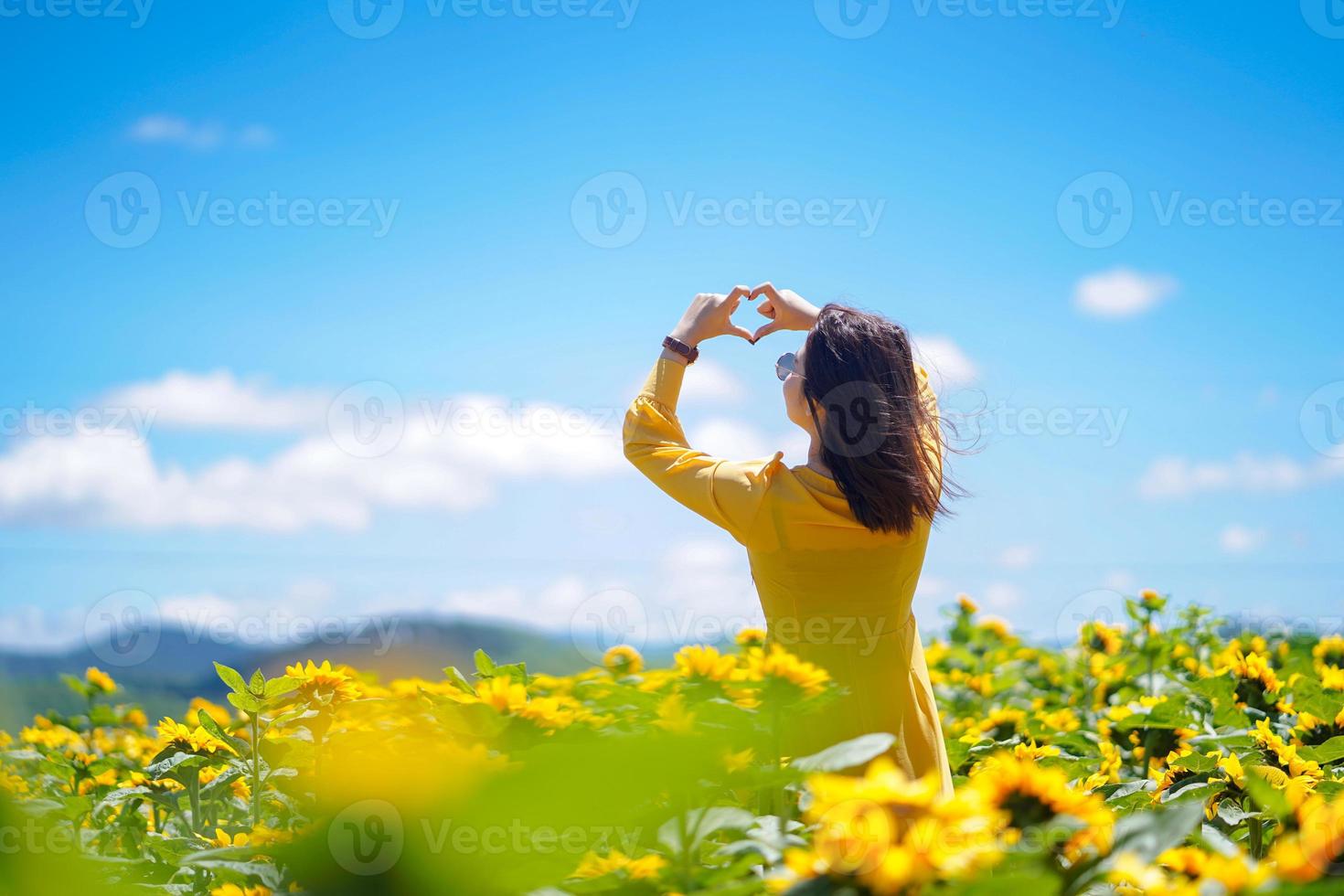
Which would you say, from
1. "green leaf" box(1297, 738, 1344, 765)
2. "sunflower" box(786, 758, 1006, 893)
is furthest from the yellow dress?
"sunflower" box(786, 758, 1006, 893)

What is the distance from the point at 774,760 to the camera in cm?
130

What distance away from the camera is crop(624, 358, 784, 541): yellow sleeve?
2377 millimetres

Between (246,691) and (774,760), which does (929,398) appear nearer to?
(774,760)

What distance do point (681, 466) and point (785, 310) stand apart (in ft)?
2.32

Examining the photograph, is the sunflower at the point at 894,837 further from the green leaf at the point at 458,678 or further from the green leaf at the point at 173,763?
the green leaf at the point at 173,763

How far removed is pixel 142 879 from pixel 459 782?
1.01 meters

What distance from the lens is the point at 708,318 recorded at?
2770mm

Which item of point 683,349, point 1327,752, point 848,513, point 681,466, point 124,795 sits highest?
point 683,349

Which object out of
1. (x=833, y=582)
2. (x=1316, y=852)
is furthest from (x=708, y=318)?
(x=1316, y=852)

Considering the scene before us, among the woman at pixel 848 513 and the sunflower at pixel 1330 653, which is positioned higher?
the woman at pixel 848 513

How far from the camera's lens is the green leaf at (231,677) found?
5.64 feet

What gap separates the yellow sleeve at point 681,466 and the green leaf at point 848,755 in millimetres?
1246
